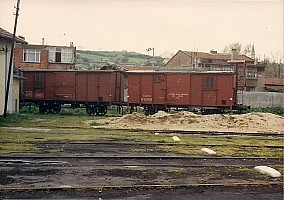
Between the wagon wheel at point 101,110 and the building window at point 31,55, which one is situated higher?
the building window at point 31,55

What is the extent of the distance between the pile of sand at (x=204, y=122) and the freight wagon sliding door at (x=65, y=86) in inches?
342

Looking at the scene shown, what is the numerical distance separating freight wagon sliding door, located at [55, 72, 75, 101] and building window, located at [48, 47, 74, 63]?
2019cm

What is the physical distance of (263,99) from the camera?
45.8m

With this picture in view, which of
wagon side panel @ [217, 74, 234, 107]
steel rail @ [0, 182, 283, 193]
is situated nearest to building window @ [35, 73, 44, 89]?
wagon side panel @ [217, 74, 234, 107]

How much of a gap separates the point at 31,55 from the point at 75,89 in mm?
17375

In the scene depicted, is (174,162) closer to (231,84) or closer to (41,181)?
(41,181)

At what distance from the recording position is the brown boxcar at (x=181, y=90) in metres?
31.4

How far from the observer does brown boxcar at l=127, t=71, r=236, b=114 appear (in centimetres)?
3136

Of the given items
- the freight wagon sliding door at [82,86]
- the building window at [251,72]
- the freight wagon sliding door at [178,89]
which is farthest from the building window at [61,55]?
the freight wagon sliding door at [178,89]

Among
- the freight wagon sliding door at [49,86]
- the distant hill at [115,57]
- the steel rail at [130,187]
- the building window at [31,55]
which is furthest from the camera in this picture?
the distant hill at [115,57]

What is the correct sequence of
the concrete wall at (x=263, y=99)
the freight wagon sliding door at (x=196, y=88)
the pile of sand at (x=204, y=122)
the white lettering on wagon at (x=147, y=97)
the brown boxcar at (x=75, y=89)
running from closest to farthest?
the pile of sand at (x=204, y=122) < the freight wagon sliding door at (x=196, y=88) < the white lettering on wagon at (x=147, y=97) < the brown boxcar at (x=75, y=89) < the concrete wall at (x=263, y=99)

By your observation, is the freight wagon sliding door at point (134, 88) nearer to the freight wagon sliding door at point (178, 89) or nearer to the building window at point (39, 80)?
the freight wagon sliding door at point (178, 89)

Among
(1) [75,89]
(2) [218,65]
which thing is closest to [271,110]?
(1) [75,89]

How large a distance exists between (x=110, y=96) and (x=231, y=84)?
9.27 m
